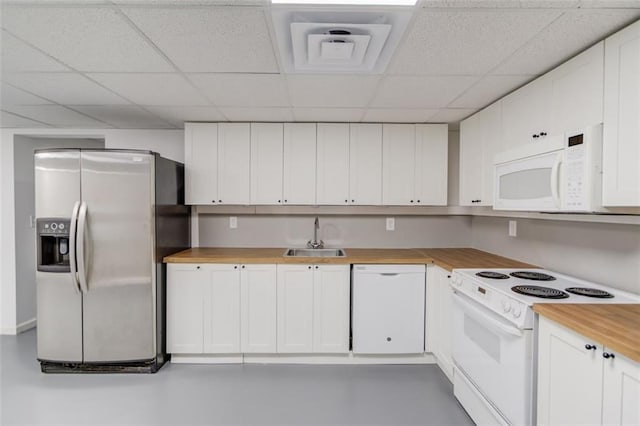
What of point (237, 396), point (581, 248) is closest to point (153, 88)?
point (237, 396)

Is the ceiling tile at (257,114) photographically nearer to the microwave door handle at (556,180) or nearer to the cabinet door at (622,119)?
the microwave door handle at (556,180)

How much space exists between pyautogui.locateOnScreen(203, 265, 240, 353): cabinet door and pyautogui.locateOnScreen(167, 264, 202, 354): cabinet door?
6 cm

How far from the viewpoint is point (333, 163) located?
3002mm

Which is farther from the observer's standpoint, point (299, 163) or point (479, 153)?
point (299, 163)

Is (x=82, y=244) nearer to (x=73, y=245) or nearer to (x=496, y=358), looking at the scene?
(x=73, y=245)

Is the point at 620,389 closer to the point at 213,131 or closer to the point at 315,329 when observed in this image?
the point at 315,329

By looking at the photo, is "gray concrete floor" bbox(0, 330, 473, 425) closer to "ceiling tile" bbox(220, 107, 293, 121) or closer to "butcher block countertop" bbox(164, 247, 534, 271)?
"butcher block countertop" bbox(164, 247, 534, 271)

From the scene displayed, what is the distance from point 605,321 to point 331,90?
1.95 metres

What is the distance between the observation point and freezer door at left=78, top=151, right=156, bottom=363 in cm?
242

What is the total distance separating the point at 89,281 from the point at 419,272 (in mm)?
2765

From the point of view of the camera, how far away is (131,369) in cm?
252

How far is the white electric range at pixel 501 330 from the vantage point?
1.49 m

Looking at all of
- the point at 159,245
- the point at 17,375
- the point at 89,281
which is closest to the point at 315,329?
the point at 159,245

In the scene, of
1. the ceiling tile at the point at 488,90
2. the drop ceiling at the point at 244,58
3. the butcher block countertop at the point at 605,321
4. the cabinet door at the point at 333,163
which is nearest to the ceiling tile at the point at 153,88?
the drop ceiling at the point at 244,58
